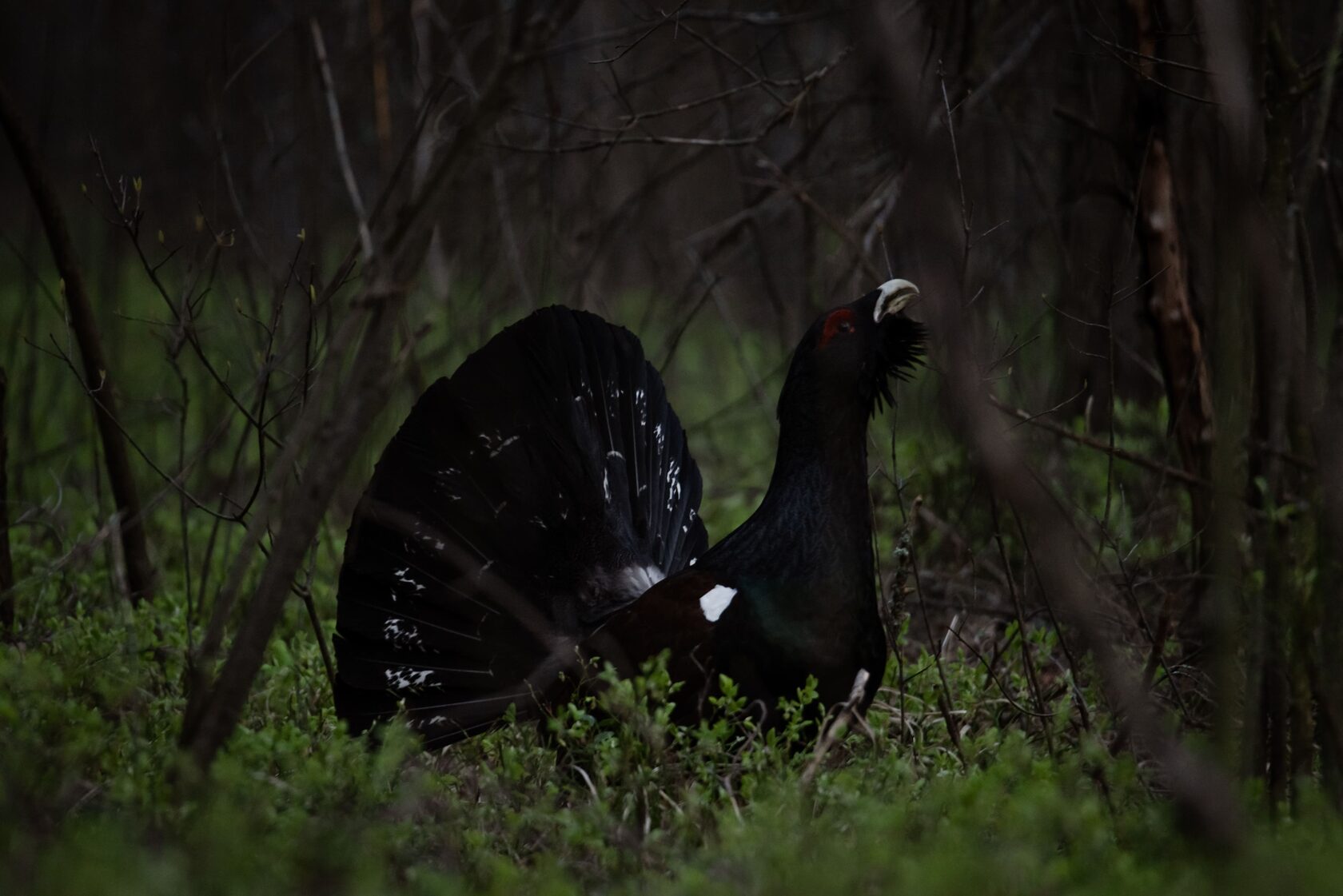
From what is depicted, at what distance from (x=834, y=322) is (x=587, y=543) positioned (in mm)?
1109

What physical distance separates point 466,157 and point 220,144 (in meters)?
2.19

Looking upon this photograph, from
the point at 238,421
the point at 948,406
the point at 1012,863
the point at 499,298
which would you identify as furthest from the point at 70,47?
the point at 1012,863

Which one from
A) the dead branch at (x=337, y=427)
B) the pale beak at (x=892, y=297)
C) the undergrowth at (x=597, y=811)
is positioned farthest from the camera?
the pale beak at (x=892, y=297)

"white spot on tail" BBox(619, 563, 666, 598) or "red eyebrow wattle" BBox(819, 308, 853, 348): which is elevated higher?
"red eyebrow wattle" BBox(819, 308, 853, 348)

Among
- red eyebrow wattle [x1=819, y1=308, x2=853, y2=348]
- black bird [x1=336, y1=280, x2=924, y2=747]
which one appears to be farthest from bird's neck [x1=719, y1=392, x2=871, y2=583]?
red eyebrow wattle [x1=819, y1=308, x2=853, y2=348]

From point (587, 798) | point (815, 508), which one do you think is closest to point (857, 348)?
point (815, 508)

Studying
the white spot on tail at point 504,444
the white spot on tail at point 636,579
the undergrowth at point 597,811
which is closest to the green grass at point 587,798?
the undergrowth at point 597,811

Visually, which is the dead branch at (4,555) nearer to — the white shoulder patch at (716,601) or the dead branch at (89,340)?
the dead branch at (89,340)

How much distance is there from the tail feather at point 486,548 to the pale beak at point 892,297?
1.02m

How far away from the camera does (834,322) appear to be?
3.65 metres

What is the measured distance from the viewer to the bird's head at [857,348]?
12.0 feet

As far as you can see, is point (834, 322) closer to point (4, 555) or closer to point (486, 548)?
point (486, 548)

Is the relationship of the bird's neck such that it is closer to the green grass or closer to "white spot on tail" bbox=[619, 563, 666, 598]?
the green grass

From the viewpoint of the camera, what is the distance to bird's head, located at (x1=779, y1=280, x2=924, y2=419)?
12.0 ft
